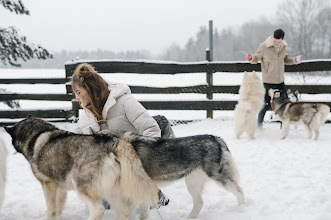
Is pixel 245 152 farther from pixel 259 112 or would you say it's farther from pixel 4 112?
pixel 4 112

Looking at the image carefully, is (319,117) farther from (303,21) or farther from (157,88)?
(303,21)

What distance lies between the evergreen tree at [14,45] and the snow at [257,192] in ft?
11.8

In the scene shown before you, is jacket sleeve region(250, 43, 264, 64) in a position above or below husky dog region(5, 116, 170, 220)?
above

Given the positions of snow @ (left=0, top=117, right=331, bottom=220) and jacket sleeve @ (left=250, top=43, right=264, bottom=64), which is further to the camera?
jacket sleeve @ (left=250, top=43, right=264, bottom=64)

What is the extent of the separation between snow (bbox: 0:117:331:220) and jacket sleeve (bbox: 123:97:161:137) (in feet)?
2.84

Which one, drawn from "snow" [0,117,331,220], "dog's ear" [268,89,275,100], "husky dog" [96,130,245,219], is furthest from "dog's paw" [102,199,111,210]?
"dog's ear" [268,89,275,100]

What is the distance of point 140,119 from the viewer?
3.08m

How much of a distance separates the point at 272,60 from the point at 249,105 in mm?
1236

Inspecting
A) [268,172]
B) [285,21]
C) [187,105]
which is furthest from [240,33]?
[268,172]

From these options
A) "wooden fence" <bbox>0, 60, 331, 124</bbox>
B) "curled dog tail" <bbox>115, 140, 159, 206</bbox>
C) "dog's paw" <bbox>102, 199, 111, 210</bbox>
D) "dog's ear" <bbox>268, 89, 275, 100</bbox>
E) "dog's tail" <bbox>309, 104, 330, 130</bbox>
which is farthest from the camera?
"wooden fence" <bbox>0, 60, 331, 124</bbox>

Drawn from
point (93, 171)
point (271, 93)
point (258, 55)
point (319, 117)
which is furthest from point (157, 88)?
point (93, 171)

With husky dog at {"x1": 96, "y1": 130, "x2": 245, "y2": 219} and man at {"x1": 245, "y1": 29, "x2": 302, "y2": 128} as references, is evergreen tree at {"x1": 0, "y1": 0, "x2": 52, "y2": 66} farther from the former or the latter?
husky dog at {"x1": 96, "y1": 130, "x2": 245, "y2": 219}

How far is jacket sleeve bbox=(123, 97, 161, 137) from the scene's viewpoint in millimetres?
3076

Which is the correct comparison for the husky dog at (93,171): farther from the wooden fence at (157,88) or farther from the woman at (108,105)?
the wooden fence at (157,88)
